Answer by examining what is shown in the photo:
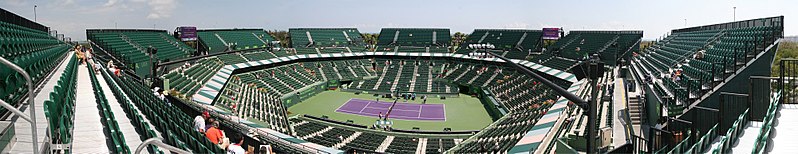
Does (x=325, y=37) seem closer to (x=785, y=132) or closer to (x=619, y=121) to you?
(x=619, y=121)

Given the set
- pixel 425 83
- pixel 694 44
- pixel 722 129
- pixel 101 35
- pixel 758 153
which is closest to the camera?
pixel 758 153

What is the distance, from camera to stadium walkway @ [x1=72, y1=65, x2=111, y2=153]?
8.44 metres

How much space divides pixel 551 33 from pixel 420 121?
97.7 feet

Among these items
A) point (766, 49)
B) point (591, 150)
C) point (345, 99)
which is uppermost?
point (766, 49)

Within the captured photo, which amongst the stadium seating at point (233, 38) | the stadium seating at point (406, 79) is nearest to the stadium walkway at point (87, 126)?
the stadium seating at point (406, 79)

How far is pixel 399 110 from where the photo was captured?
37.9 m

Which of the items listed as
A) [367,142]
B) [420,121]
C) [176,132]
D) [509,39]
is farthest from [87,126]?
[509,39]

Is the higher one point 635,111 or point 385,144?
point 635,111

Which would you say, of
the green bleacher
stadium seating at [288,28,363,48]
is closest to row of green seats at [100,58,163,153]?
the green bleacher

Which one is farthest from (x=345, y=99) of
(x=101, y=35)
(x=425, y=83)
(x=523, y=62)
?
(x=101, y=35)

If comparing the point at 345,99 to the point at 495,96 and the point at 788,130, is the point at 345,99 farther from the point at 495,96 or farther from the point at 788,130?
the point at 788,130

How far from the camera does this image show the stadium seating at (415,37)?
218 ft

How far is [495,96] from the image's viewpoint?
39.3 metres

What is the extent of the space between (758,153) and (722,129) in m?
4.26
